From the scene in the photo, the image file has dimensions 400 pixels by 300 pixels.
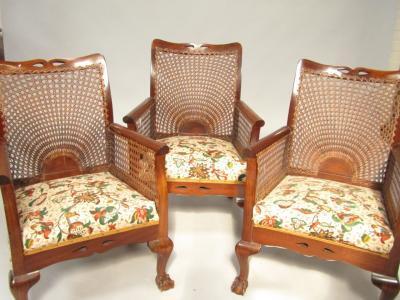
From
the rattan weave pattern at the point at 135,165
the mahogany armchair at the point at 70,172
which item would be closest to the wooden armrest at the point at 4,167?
the mahogany armchair at the point at 70,172

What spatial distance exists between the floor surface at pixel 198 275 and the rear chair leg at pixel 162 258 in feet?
0.12

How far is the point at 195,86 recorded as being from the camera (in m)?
2.70

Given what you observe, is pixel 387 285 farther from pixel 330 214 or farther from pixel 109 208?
pixel 109 208

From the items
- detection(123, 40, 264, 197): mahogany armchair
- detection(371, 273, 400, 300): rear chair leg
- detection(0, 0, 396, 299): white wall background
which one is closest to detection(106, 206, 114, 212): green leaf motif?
detection(123, 40, 264, 197): mahogany armchair

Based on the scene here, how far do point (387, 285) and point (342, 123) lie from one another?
83 cm

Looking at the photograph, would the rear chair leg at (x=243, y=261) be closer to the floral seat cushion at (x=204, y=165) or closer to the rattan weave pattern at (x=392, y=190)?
the floral seat cushion at (x=204, y=165)

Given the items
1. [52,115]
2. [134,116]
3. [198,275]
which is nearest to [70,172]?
[52,115]

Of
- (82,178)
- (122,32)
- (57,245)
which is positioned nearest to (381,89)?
(82,178)

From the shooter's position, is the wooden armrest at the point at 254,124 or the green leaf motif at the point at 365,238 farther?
the wooden armrest at the point at 254,124

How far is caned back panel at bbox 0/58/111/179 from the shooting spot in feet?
6.71

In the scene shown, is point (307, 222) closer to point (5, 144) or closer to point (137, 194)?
point (137, 194)

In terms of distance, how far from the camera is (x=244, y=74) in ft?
12.4

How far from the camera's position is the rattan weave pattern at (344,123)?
2.18 m

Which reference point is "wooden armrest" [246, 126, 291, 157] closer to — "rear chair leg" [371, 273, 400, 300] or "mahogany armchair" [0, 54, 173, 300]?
"mahogany armchair" [0, 54, 173, 300]
